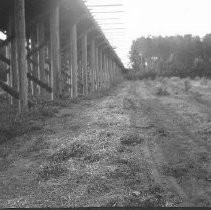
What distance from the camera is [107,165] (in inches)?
234

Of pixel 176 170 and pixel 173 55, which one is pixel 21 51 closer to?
pixel 176 170

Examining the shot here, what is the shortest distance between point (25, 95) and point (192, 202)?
24.0 ft

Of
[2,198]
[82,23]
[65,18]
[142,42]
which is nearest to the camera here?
[2,198]

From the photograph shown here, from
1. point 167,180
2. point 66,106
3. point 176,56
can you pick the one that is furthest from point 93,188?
point 176,56

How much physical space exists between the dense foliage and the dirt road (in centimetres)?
4283

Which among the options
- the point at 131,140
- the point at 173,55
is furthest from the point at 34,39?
the point at 173,55

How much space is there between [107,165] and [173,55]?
76464 mm

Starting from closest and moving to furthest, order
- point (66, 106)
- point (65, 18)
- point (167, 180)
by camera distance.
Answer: point (167, 180) → point (66, 106) → point (65, 18)

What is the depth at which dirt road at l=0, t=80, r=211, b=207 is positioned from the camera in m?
4.64

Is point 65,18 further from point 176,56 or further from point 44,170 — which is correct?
point 176,56

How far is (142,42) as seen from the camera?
93.0 metres

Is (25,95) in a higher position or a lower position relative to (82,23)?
lower

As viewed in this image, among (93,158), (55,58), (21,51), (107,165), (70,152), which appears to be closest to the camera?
(107,165)

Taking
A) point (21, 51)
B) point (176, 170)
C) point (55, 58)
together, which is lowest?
point (176, 170)
